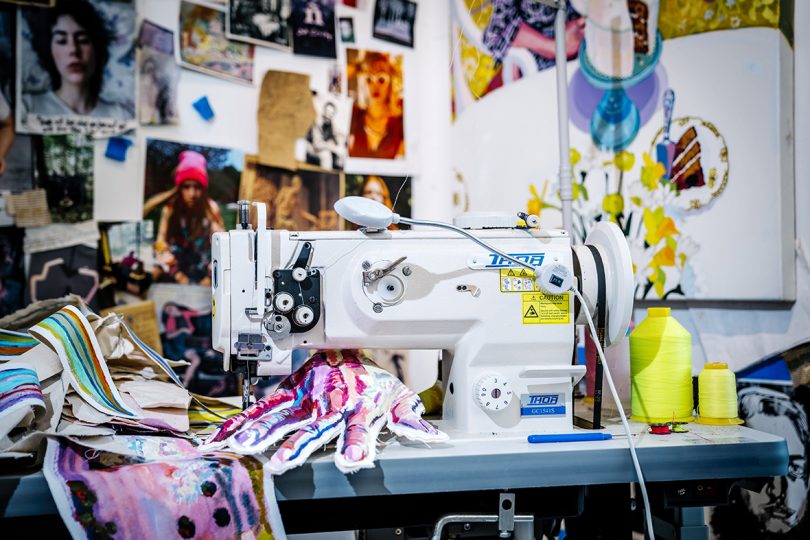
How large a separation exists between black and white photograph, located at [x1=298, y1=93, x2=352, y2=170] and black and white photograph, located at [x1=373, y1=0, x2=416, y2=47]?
30 centimetres

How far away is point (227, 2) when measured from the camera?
2670 millimetres

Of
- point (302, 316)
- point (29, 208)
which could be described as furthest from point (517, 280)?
point (29, 208)

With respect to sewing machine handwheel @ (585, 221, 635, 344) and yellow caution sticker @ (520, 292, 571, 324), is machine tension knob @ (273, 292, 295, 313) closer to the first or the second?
yellow caution sticker @ (520, 292, 571, 324)

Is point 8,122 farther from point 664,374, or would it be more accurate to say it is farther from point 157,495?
point 664,374

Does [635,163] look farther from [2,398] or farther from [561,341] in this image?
[2,398]

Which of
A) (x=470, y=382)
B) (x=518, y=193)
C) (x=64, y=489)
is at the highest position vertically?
(x=518, y=193)

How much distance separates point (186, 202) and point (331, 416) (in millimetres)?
1470

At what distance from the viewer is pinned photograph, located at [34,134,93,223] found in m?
2.50

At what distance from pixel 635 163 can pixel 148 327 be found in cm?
167

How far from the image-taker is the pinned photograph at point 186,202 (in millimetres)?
2598

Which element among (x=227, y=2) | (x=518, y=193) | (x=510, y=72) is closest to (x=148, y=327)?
(x=227, y=2)

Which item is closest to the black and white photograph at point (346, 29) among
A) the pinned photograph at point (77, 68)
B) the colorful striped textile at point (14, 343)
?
the pinned photograph at point (77, 68)

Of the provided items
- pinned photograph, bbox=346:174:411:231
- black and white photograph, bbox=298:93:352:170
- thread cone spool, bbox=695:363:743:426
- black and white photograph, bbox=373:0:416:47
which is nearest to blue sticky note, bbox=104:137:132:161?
black and white photograph, bbox=298:93:352:170

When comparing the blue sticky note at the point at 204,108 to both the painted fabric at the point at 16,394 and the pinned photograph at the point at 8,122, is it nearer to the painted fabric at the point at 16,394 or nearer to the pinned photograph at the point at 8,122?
the pinned photograph at the point at 8,122
